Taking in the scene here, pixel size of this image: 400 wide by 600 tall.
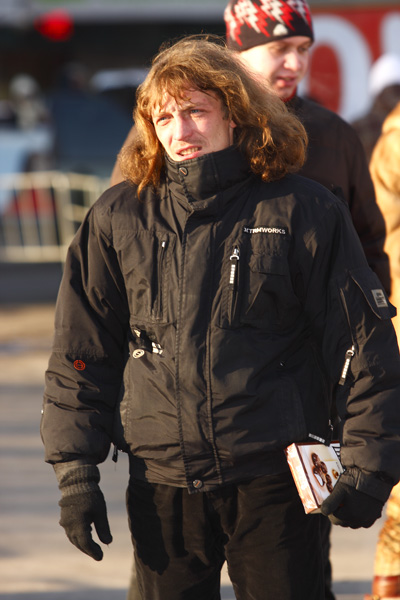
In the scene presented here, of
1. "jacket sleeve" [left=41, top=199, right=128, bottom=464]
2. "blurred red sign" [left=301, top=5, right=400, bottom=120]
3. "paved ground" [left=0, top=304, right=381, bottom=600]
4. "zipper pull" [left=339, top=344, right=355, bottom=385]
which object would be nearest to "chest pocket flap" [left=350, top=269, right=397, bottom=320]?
"zipper pull" [left=339, top=344, right=355, bottom=385]

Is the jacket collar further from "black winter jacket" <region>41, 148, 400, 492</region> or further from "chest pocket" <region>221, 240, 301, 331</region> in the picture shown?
"chest pocket" <region>221, 240, 301, 331</region>

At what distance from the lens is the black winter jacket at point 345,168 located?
315 cm

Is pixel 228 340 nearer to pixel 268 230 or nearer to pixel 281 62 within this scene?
pixel 268 230

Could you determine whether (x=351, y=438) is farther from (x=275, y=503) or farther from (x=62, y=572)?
(x=62, y=572)

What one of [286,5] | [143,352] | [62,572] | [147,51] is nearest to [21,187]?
[62,572]

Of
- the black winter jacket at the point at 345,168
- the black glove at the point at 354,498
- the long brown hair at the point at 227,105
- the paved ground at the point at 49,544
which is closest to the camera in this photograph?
the black glove at the point at 354,498

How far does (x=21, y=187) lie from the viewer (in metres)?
10.9

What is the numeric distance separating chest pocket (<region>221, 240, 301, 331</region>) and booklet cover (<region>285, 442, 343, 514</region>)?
0.30 metres

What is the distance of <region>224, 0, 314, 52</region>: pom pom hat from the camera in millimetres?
3229

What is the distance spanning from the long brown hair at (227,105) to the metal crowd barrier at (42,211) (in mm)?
7423

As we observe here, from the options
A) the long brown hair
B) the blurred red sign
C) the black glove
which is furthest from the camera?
the blurred red sign

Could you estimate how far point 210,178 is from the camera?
8.14 feet

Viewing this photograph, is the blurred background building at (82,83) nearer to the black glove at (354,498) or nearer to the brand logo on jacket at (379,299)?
the brand logo on jacket at (379,299)

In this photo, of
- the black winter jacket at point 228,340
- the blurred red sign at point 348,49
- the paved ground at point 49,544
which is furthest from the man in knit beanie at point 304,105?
the blurred red sign at point 348,49
